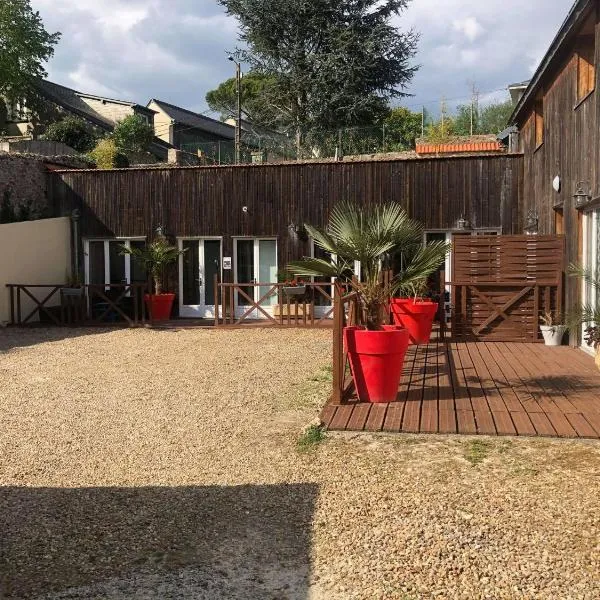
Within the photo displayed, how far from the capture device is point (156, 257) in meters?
13.4

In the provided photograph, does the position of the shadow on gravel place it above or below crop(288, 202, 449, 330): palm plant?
below

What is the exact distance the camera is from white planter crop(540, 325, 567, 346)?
8.89m

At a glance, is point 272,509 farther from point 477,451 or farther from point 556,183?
point 556,183

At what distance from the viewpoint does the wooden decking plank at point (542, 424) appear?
15.0 feet

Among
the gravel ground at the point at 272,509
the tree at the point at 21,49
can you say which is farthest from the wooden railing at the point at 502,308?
the tree at the point at 21,49

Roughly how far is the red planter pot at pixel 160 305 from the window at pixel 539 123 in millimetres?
7498

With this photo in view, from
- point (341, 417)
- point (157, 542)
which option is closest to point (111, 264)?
point (341, 417)

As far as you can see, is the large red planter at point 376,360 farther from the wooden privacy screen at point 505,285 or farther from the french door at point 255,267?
the french door at point 255,267

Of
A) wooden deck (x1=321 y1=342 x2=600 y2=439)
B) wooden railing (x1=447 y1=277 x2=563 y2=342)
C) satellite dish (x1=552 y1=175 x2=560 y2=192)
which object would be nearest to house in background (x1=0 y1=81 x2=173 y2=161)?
wooden railing (x1=447 y1=277 x2=563 y2=342)

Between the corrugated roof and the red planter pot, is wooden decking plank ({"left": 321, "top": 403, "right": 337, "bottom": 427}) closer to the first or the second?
the red planter pot

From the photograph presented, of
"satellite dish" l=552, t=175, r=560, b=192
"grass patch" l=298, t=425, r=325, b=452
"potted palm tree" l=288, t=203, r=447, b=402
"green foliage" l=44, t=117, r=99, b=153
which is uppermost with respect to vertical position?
"green foliage" l=44, t=117, r=99, b=153

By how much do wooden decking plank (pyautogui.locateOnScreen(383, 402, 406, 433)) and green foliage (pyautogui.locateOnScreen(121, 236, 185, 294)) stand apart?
8764 mm

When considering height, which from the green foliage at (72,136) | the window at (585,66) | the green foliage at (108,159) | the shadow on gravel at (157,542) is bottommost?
the shadow on gravel at (157,542)

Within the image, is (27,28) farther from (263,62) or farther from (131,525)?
(131,525)
